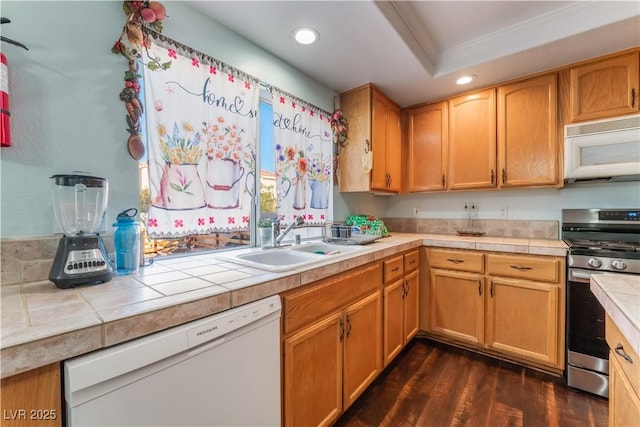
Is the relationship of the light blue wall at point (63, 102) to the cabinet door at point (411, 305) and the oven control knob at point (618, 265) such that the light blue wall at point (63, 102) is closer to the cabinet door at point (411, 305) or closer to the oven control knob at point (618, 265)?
the cabinet door at point (411, 305)

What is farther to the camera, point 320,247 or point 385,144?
Result: point 385,144

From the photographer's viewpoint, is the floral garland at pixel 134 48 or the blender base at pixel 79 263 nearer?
the blender base at pixel 79 263

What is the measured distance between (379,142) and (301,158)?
844 mm

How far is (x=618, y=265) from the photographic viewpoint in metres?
1.64

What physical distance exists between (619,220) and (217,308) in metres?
2.77

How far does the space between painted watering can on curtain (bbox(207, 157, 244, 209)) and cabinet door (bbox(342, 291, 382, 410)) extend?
3.13 ft

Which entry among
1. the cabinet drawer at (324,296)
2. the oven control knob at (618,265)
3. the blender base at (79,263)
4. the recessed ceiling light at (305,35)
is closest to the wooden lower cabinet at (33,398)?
the blender base at (79,263)

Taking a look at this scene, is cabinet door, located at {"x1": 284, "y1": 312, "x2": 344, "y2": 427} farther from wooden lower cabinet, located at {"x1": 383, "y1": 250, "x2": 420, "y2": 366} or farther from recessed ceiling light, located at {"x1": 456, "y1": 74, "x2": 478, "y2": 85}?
recessed ceiling light, located at {"x1": 456, "y1": 74, "x2": 478, "y2": 85}

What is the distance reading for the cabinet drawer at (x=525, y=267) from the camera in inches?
73.4

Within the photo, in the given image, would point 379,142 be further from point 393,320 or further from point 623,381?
point 623,381

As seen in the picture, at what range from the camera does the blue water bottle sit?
1145 mm

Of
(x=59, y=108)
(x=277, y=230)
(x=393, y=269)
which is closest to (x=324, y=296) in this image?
(x=277, y=230)

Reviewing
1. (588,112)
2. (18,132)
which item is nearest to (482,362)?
(588,112)

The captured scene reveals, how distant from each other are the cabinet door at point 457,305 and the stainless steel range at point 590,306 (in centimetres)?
53
